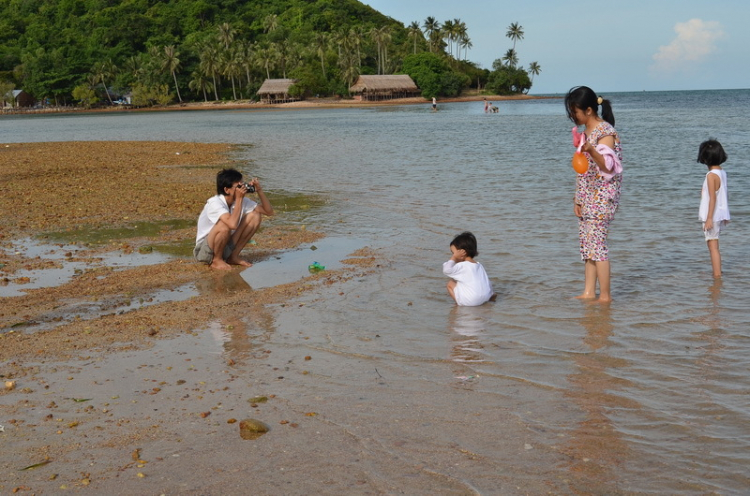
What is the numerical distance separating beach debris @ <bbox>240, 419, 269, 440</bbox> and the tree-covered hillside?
334ft

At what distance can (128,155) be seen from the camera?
22.6 metres

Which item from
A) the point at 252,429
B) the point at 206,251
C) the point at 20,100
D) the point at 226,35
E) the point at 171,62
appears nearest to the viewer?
the point at 252,429

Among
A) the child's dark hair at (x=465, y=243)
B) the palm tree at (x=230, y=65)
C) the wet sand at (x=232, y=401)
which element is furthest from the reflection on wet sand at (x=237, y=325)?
the palm tree at (x=230, y=65)

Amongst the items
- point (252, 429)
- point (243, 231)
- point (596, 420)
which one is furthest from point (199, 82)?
point (596, 420)

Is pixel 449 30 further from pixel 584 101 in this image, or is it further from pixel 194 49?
pixel 584 101

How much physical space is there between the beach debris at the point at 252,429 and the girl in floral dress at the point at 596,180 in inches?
128

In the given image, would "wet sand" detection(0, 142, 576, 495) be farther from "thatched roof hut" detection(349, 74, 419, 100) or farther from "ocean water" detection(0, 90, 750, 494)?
"thatched roof hut" detection(349, 74, 419, 100)

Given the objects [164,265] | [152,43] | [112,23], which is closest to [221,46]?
[152,43]

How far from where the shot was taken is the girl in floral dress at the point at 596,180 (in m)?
5.59

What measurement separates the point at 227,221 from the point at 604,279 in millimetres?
3857

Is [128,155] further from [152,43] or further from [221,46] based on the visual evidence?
[152,43]

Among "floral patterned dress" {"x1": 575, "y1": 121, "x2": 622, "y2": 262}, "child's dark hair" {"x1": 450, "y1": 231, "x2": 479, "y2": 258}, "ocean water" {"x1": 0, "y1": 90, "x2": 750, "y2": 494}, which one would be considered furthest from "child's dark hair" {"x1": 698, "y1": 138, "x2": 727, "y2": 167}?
"child's dark hair" {"x1": 450, "y1": 231, "x2": 479, "y2": 258}

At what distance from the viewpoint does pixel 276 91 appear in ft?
336

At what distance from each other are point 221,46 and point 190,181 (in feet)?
342
